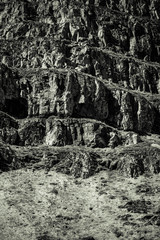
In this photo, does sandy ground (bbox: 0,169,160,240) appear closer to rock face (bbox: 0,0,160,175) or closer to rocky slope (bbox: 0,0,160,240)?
rocky slope (bbox: 0,0,160,240)

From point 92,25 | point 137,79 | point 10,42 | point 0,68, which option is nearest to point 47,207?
point 0,68

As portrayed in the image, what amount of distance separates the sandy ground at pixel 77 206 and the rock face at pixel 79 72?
43.9ft

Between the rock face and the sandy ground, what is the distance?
13385 millimetres

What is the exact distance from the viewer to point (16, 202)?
49.0m

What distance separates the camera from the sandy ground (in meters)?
42.8

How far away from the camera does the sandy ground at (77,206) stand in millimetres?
42750

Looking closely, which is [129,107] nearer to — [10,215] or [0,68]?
[0,68]

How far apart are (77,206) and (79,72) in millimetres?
47687

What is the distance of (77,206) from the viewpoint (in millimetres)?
49781

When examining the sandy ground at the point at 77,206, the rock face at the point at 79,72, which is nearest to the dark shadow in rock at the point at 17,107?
the rock face at the point at 79,72

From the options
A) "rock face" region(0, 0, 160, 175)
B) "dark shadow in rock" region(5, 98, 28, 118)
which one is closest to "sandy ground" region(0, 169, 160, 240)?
"rock face" region(0, 0, 160, 175)

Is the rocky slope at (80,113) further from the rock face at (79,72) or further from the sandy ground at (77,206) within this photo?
the rock face at (79,72)

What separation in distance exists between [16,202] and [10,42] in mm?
67653

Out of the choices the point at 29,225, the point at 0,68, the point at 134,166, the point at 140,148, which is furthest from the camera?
the point at 0,68
